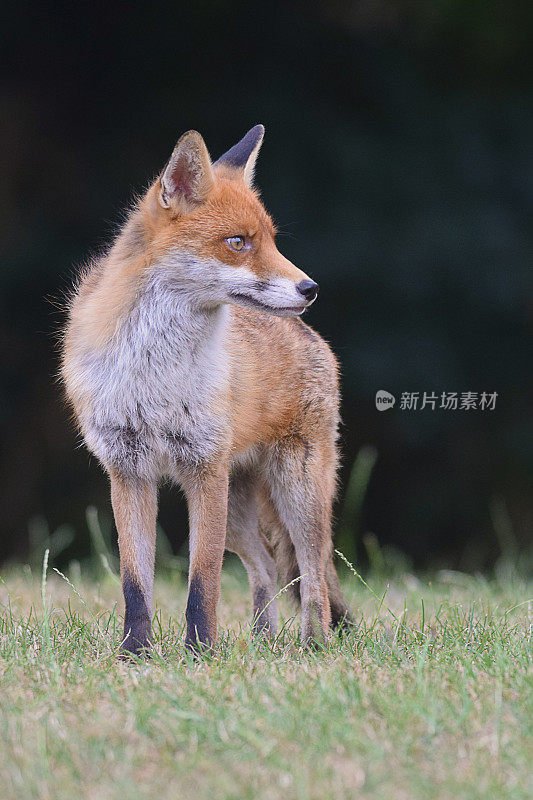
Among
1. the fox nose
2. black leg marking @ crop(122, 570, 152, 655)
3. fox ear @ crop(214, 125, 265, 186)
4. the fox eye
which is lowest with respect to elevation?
black leg marking @ crop(122, 570, 152, 655)

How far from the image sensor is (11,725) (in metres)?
3.08

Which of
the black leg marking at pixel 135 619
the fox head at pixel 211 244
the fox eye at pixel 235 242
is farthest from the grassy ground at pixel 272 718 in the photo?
the fox eye at pixel 235 242

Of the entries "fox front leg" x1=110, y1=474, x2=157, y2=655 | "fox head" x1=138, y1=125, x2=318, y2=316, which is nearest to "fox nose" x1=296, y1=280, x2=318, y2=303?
"fox head" x1=138, y1=125, x2=318, y2=316

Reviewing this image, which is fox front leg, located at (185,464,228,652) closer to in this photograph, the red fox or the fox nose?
the red fox

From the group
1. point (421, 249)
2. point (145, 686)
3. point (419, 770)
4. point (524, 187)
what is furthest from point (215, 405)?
point (524, 187)

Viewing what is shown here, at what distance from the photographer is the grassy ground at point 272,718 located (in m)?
2.64

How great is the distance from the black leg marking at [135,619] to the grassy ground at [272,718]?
0.10 metres

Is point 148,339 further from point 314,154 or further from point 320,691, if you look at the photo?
point 314,154

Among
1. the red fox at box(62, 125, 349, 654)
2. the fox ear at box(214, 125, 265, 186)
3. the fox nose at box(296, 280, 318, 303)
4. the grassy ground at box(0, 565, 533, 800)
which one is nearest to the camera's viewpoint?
the grassy ground at box(0, 565, 533, 800)

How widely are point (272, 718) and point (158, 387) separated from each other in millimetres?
1788

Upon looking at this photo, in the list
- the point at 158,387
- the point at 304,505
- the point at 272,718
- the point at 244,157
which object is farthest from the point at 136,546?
the point at 244,157

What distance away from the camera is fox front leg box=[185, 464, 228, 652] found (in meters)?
4.37

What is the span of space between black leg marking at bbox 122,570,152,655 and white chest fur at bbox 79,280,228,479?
51 centimetres

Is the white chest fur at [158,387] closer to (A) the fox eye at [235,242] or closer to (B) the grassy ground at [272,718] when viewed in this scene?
(A) the fox eye at [235,242]
